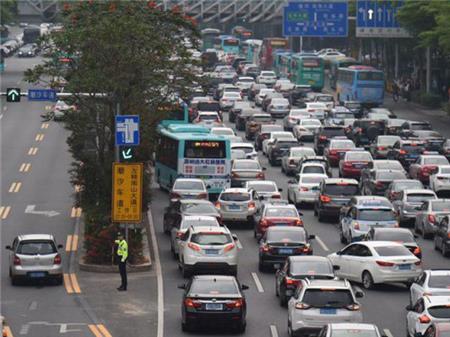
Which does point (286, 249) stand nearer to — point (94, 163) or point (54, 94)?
point (94, 163)

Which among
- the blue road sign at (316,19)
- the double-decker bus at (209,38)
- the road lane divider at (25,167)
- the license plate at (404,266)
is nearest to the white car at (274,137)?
the road lane divider at (25,167)

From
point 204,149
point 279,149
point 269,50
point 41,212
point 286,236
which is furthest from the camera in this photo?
point 269,50

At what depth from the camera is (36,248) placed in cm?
4288

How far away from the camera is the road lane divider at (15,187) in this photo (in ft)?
219

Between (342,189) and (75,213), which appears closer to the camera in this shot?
(342,189)

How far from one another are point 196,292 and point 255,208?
2012cm

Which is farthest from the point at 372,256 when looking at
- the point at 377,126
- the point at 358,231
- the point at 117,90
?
the point at 377,126

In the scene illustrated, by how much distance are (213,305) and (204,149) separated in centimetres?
2737

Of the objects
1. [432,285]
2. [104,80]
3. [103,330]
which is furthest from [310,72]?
[103,330]

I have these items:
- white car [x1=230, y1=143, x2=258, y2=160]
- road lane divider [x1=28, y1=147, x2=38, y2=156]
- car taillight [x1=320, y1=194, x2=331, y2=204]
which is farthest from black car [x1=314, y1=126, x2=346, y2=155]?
car taillight [x1=320, y1=194, x2=331, y2=204]

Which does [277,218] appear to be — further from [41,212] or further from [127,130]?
[41,212]

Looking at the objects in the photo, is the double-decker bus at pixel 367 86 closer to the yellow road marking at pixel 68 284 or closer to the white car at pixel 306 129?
the white car at pixel 306 129

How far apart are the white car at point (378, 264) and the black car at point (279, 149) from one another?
31.9m

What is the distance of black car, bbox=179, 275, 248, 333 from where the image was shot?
34.2m
